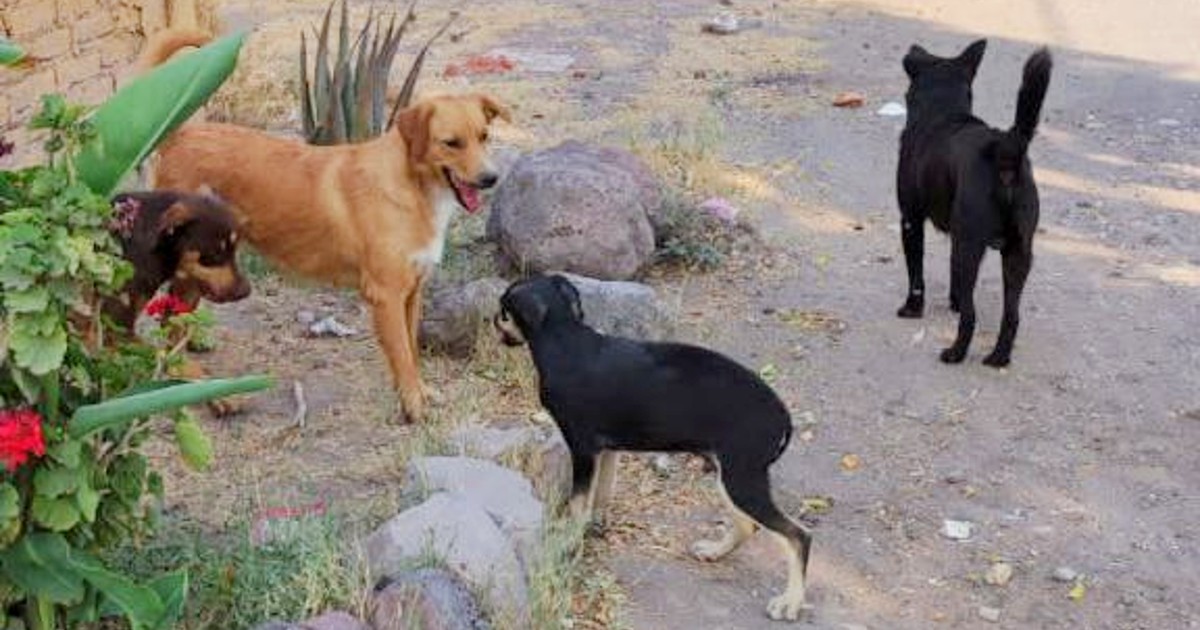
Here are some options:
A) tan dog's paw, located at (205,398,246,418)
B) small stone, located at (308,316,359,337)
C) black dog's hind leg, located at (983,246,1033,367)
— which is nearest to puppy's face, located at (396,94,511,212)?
tan dog's paw, located at (205,398,246,418)

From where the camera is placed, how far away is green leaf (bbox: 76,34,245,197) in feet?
11.4

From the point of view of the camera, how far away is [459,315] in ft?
20.5

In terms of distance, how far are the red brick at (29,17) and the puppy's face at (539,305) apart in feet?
9.01

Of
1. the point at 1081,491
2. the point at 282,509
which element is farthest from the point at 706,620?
the point at 1081,491

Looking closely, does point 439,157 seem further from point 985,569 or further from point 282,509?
point 985,569

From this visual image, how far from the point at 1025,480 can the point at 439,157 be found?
226 cm

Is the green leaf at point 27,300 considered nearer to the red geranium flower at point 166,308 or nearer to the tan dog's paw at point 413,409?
the red geranium flower at point 166,308

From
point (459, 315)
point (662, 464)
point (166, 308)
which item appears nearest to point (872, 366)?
point (662, 464)

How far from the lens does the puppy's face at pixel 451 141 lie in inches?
215

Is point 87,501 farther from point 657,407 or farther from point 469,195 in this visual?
point 469,195

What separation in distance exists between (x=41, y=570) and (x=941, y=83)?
14.7 feet

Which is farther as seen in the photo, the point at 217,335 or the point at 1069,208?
the point at 1069,208

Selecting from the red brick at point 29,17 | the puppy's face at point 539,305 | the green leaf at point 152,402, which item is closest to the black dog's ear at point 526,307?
the puppy's face at point 539,305

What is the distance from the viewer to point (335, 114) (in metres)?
7.58
